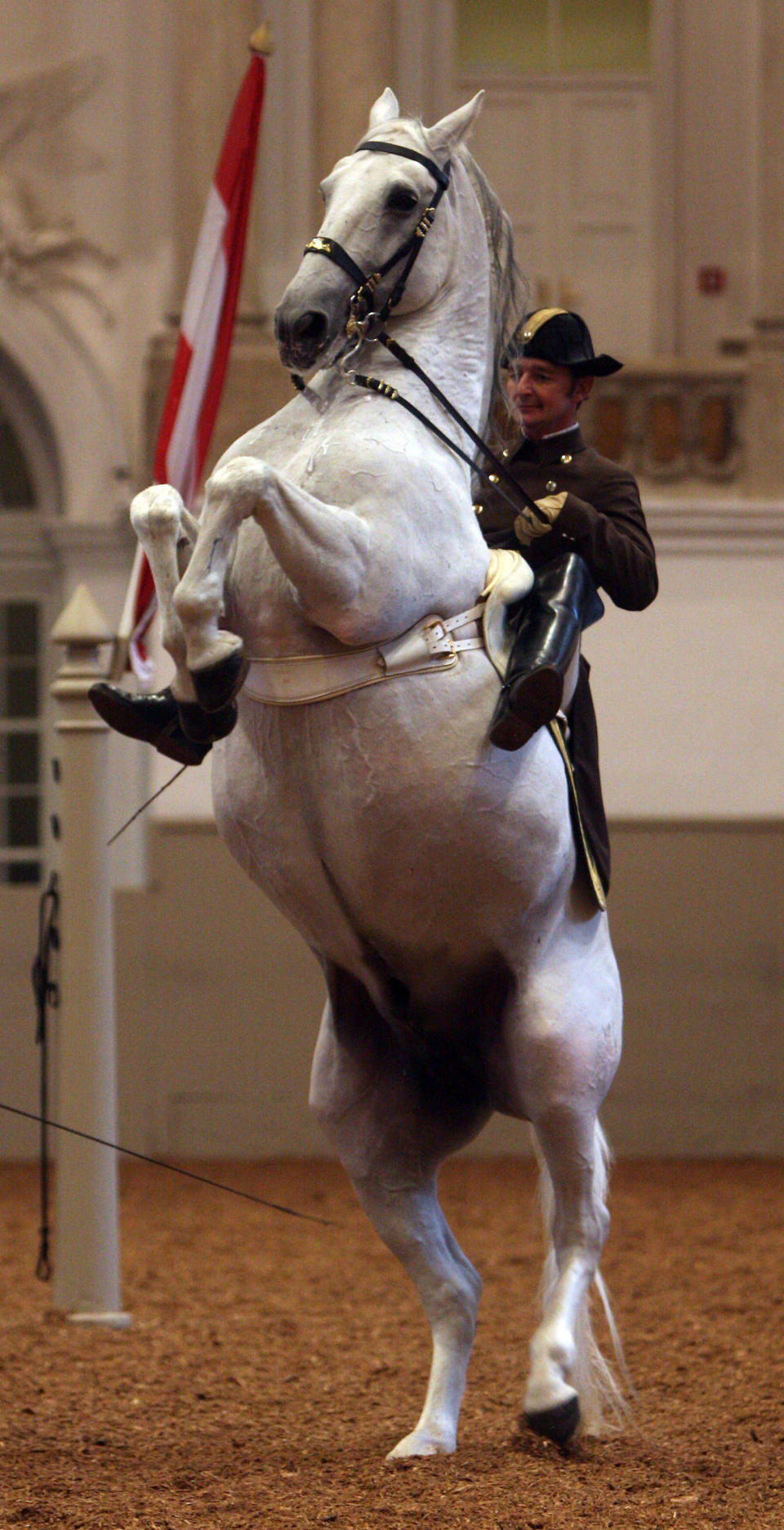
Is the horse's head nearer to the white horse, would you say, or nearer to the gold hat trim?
the white horse

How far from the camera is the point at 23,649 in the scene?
1079 centimetres

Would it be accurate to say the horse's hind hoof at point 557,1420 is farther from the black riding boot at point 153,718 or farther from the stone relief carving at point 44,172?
the stone relief carving at point 44,172

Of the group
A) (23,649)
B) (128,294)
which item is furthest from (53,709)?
(128,294)

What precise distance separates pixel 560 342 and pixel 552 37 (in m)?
8.21

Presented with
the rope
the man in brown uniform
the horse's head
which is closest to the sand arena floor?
the rope

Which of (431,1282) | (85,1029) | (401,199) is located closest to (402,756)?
(401,199)

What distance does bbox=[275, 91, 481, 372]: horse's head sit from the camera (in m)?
2.98

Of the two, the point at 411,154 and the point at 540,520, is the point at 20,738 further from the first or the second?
the point at 411,154

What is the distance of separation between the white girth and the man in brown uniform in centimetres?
5

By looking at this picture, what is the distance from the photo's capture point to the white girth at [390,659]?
299cm

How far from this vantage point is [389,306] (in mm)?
3184

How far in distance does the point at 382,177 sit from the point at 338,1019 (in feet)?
4.84

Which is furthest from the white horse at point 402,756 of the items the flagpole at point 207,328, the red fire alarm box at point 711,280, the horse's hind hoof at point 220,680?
the red fire alarm box at point 711,280

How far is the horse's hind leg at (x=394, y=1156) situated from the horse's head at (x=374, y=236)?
1.23 metres
